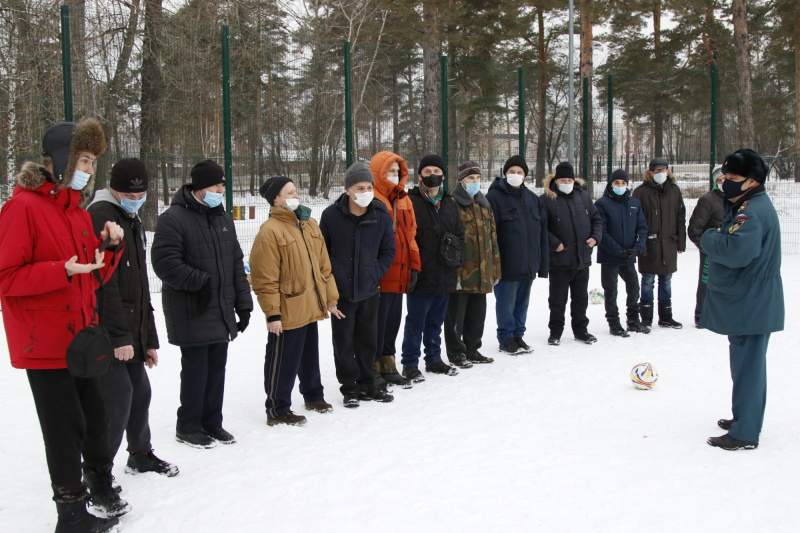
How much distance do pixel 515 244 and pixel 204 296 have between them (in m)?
3.56

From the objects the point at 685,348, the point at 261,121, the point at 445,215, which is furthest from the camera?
the point at 261,121

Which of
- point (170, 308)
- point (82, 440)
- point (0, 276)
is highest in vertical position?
point (0, 276)

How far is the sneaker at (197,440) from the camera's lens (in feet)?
15.2

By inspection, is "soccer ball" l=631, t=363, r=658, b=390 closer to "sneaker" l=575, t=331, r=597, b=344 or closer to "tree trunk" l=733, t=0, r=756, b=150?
"sneaker" l=575, t=331, r=597, b=344

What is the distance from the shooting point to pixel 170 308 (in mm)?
4484

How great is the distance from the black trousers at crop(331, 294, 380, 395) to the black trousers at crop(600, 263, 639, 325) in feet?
11.4

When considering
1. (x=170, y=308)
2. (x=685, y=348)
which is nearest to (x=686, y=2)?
(x=685, y=348)

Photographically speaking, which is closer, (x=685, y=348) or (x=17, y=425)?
(x=17, y=425)

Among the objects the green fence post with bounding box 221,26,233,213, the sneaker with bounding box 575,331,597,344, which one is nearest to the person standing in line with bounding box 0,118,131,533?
the sneaker with bounding box 575,331,597,344

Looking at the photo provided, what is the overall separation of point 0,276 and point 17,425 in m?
2.39

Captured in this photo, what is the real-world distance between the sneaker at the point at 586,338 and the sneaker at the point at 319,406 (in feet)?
11.2

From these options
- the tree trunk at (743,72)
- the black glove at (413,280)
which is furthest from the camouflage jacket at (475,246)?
the tree trunk at (743,72)

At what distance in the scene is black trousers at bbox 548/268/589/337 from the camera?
25.4 feet

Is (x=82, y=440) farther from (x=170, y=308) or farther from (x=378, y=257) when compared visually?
(x=378, y=257)
